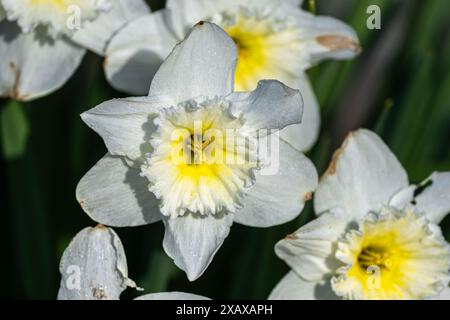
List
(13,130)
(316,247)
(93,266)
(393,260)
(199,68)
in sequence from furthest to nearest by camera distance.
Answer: (13,130) < (393,260) < (316,247) < (199,68) < (93,266)

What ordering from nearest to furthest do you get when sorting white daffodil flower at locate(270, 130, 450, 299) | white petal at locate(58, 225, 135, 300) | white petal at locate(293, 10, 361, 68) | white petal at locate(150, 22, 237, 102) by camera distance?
white petal at locate(58, 225, 135, 300) → white petal at locate(150, 22, 237, 102) → white daffodil flower at locate(270, 130, 450, 299) → white petal at locate(293, 10, 361, 68)

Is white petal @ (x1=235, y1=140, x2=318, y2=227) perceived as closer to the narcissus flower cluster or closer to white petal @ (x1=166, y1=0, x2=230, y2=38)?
the narcissus flower cluster

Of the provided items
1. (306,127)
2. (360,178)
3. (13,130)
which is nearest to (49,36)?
(13,130)

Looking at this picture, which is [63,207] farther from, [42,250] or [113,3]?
[113,3]

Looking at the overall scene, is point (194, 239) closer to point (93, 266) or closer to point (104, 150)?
point (93, 266)

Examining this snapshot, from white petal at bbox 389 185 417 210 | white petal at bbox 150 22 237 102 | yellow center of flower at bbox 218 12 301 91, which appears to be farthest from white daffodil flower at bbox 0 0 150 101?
white petal at bbox 389 185 417 210

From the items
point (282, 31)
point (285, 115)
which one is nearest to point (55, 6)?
point (282, 31)
